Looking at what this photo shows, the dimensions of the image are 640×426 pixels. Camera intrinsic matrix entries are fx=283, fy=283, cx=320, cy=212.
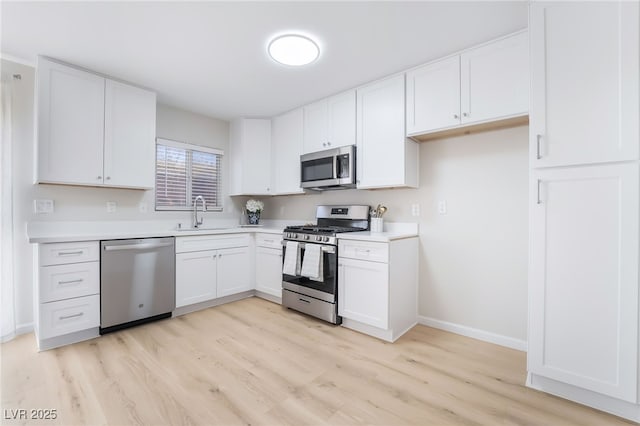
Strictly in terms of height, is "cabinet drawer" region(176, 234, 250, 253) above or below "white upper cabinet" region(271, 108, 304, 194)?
below

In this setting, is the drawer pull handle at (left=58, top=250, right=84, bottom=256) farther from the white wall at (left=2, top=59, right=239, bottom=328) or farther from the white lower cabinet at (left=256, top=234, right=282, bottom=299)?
the white lower cabinet at (left=256, top=234, right=282, bottom=299)

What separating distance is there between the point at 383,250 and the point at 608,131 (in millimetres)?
1558

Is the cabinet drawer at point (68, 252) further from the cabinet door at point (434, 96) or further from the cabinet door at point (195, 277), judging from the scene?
the cabinet door at point (434, 96)

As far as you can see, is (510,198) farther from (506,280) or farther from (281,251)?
(281,251)

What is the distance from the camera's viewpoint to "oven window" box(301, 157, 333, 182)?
313 centimetres

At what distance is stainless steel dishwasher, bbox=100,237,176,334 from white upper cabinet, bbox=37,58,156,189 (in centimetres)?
68

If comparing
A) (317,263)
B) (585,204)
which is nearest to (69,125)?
(317,263)

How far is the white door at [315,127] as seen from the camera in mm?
3248

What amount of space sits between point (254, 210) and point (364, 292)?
220cm

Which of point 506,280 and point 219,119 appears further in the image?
point 219,119

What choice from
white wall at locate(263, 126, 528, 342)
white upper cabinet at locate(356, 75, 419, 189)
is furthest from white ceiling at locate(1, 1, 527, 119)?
white wall at locate(263, 126, 528, 342)

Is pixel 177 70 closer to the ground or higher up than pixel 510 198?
higher up

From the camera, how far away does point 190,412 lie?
1.55 metres

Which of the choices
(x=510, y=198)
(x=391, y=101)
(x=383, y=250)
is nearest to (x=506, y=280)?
(x=510, y=198)
